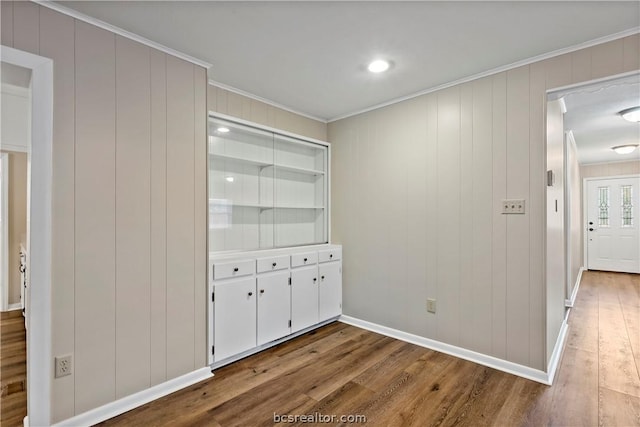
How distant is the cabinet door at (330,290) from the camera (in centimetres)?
350

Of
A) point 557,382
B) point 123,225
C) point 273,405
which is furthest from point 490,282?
point 123,225

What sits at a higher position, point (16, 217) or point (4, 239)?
point (16, 217)

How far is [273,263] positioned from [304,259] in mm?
405

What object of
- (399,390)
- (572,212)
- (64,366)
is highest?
(572,212)

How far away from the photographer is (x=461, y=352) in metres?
2.79

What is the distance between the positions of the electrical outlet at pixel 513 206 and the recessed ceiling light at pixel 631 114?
2.09m

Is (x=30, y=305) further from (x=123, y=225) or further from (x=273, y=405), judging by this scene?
(x=273, y=405)

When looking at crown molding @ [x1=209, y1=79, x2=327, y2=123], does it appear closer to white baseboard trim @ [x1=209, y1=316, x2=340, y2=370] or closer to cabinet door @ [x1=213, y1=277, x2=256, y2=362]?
cabinet door @ [x1=213, y1=277, x2=256, y2=362]

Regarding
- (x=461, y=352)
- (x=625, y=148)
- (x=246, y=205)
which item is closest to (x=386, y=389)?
(x=461, y=352)

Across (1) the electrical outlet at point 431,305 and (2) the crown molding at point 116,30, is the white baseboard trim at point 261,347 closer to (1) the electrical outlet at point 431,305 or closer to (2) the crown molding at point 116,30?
(1) the electrical outlet at point 431,305

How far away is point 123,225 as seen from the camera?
2070 mm

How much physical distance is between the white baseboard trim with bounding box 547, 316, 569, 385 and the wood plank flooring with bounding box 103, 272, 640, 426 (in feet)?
0.17

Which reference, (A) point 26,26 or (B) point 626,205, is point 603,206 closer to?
(B) point 626,205

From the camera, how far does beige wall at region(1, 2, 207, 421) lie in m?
1.84
